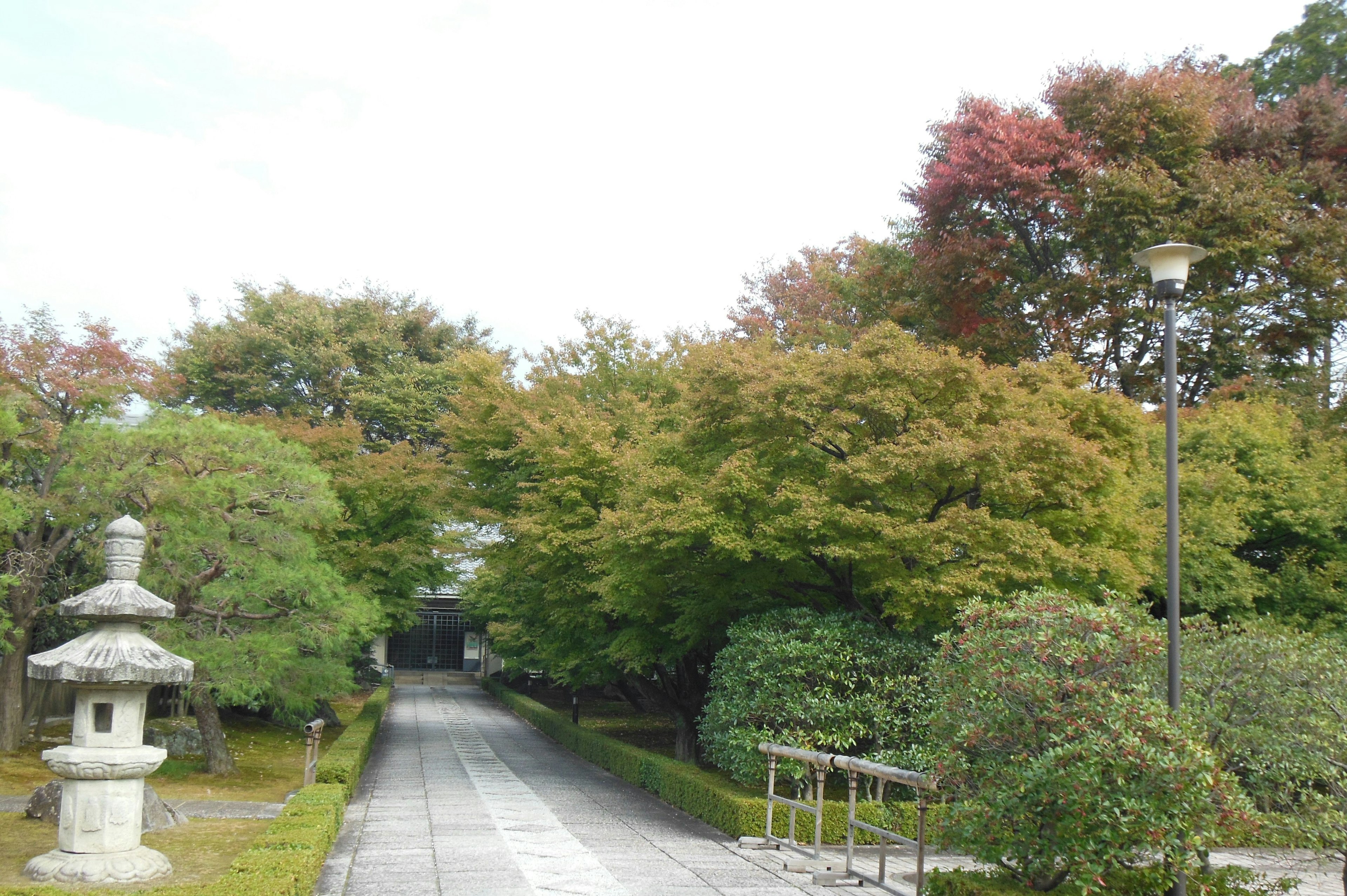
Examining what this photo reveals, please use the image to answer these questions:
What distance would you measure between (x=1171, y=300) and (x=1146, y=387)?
12702 millimetres

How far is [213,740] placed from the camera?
603 inches

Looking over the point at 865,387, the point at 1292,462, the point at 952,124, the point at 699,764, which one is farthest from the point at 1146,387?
the point at 699,764

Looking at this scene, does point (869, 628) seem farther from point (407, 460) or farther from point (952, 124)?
point (407, 460)

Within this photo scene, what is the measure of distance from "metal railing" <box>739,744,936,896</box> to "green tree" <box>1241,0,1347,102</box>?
775 inches

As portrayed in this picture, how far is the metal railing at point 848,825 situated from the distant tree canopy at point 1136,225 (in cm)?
959

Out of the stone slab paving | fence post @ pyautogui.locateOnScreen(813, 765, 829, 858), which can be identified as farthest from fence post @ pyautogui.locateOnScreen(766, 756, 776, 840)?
the stone slab paving

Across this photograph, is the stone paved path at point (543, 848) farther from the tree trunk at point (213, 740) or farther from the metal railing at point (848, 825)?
the tree trunk at point (213, 740)

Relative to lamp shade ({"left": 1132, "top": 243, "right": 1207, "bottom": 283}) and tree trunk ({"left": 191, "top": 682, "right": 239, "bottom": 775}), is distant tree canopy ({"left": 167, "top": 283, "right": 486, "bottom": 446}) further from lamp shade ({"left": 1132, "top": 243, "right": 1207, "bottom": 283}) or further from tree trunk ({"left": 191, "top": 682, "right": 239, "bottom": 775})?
lamp shade ({"left": 1132, "top": 243, "right": 1207, "bottom": 283})

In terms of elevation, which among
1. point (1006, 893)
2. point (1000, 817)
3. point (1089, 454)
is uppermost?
point (1089, 454)

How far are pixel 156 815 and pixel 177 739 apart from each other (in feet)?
21.4

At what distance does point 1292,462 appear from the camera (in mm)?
15633

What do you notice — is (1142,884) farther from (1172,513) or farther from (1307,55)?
(1307,55)

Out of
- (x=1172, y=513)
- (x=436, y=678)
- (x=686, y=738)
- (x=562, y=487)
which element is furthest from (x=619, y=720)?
(x=1172, y=513)

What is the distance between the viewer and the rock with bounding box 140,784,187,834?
10.9 meters
